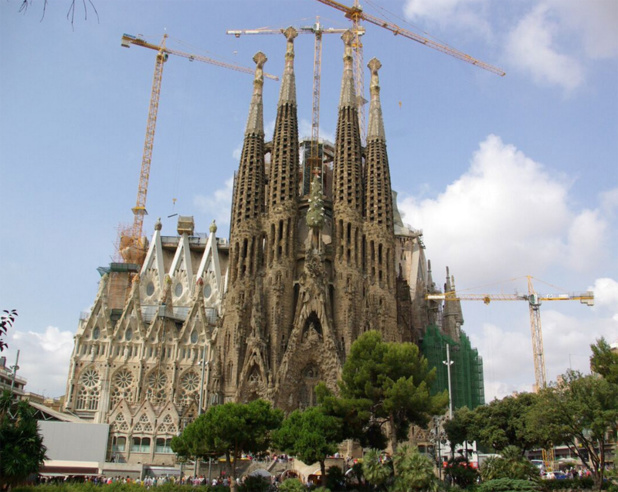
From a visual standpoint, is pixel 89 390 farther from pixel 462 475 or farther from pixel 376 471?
pixel 462 475

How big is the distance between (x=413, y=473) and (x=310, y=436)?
6.12 metres

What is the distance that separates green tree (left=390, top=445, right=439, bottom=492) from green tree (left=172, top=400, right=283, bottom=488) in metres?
7.19

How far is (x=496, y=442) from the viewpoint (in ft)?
118

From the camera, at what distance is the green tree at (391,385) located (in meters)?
34.3

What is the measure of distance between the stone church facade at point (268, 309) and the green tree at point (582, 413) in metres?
21.6

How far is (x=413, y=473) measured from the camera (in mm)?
27172

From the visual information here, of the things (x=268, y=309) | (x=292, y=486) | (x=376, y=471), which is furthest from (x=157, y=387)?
(x=376, y=471)

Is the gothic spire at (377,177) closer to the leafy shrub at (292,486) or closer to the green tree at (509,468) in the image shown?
the green tree at (509,468)

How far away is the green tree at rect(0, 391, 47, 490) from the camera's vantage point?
23.4 meters

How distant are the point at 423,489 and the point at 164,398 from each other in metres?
34.8

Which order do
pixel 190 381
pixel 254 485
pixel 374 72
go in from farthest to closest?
pixel 374 72
pixel 190 381
pixel 254 485

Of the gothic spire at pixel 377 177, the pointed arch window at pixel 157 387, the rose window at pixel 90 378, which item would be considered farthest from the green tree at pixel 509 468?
the rose window at pixel 90 378

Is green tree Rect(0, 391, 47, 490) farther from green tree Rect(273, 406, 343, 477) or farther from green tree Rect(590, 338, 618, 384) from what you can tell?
green tree Rect(590, 338, 618, 384)

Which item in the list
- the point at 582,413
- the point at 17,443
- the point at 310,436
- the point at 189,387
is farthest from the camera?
the point at 189,387
